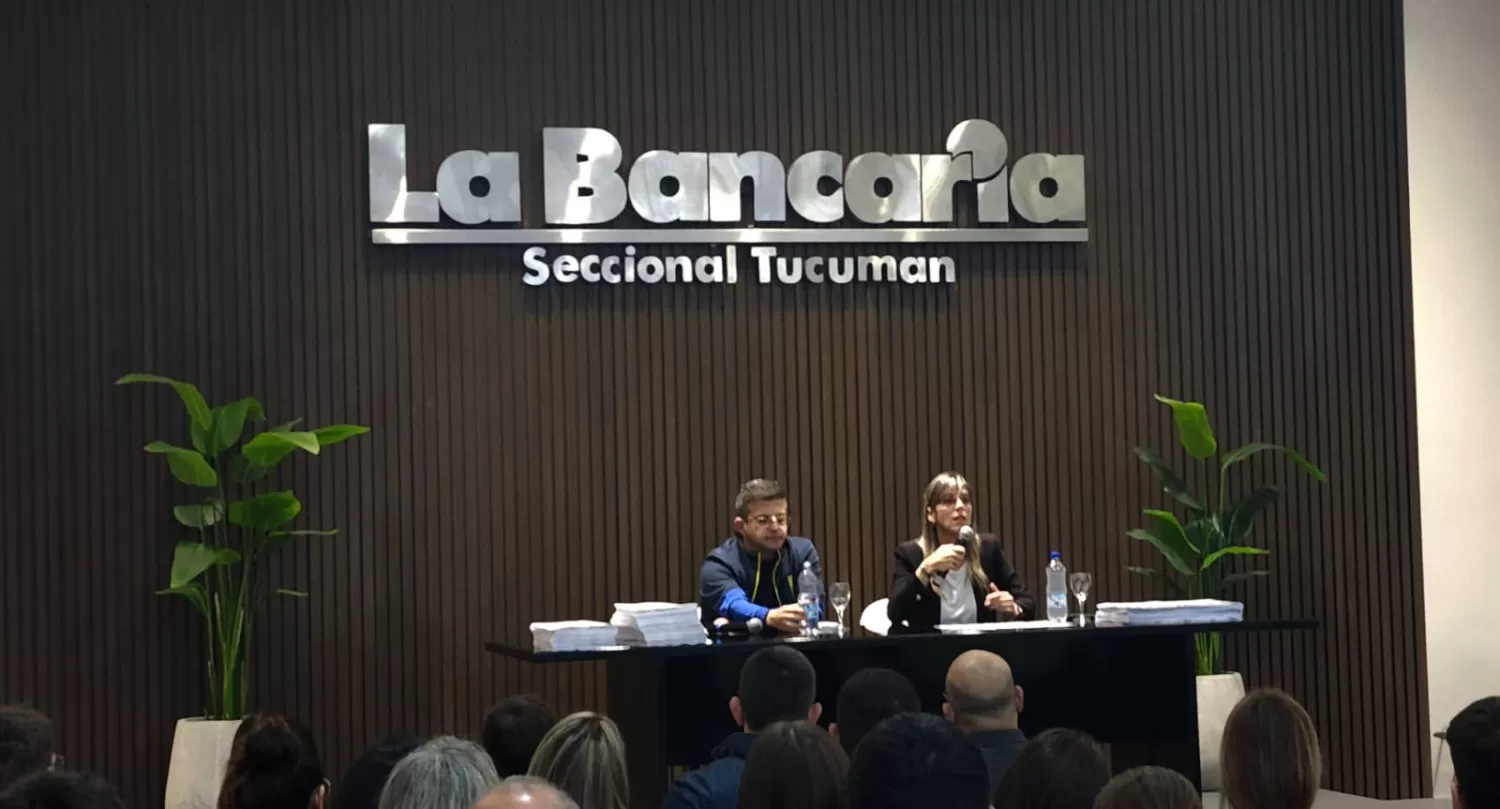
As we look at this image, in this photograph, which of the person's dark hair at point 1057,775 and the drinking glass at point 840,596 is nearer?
the person's dark hair at point 1057,775

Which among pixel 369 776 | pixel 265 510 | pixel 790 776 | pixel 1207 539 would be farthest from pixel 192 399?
pixel 790 776

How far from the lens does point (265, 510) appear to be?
23.5 ft

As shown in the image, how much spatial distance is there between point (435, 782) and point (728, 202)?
4.97 meters

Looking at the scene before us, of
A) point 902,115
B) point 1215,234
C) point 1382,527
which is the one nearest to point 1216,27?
point 1215,234

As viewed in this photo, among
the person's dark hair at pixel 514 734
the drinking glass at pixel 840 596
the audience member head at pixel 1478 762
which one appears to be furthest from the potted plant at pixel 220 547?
the audience member head at pixel 1478 762

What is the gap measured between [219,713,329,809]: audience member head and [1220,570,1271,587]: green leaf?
5223 millimetres

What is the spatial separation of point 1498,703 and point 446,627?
526cm

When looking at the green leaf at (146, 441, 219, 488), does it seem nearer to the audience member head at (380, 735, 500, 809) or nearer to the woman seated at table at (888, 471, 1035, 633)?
the woman seated at table at (888, 471, 1035, 633)

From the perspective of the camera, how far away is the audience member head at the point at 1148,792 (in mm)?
2951

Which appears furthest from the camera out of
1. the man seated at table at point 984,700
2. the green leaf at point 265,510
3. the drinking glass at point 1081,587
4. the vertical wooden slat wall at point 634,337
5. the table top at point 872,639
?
the vertical wooden slat wall at point 634,337

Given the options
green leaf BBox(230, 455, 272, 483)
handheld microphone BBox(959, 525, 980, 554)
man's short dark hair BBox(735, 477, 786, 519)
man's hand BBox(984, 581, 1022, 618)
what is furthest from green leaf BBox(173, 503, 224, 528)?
man's hand BBox(984, 581, 1022, 618)

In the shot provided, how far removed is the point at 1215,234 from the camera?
28.1ft

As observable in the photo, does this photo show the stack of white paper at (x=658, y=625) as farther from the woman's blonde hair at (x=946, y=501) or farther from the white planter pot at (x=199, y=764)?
Answer: the white planter pot at (x=199, y=764)

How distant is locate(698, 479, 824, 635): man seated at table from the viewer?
6.98 m
